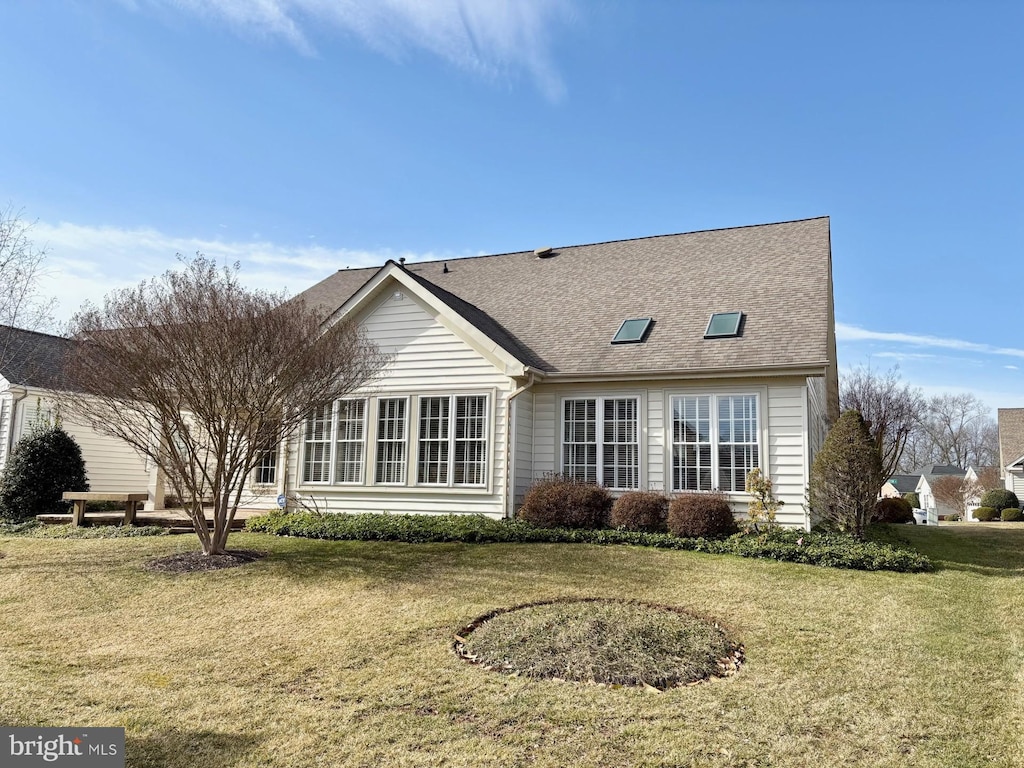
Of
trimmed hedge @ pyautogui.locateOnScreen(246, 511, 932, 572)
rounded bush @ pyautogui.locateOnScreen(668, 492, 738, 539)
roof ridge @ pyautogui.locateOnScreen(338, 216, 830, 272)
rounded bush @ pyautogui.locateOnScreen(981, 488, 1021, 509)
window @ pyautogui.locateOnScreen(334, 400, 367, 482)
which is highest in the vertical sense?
roof ridge @ pyautogui.locateOnScreen(338, 216, 830, 272)

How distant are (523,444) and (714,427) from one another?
382cm

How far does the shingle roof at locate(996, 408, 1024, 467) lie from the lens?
3825cm

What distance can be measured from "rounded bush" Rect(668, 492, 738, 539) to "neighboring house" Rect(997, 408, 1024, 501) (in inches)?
1241

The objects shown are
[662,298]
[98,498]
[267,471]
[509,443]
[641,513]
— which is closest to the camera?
[641,513]

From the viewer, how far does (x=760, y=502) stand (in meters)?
11.6

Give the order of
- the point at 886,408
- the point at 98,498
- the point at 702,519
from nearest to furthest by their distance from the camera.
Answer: the point at 702,519 < the point at 98,498 < the point at 886,408

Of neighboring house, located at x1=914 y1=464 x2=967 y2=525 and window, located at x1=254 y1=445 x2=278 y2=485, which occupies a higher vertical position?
window, located at x1=254 y1=445 x2=278 y2=485

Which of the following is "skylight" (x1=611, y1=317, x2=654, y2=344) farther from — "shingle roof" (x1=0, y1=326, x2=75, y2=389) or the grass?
"shingle roof" (x1=0, y1=326, x2=75, y2=389)

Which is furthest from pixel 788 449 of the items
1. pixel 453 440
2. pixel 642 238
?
pixel 642 238

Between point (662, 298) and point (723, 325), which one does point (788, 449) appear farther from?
point (662, 298)

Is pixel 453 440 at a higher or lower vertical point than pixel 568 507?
higher

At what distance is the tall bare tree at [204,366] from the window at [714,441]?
21.9 feet

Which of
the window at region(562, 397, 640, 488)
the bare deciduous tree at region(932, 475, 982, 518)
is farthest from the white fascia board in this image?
the bare deciduous tree at region(932, 475, 982, 518)

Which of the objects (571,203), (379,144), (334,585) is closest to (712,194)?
(571,203)
